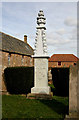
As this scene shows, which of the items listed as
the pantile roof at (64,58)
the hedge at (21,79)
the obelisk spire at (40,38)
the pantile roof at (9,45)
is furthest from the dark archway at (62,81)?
the pantile roof at (64,58)

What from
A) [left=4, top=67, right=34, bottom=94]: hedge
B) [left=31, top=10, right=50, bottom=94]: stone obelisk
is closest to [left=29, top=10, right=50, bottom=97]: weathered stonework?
[left=31, top=10, right=50, bottom=94]: stone obelisk

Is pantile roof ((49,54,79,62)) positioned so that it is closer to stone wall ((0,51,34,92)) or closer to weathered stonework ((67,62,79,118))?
stone wall ((0,51,34,92))

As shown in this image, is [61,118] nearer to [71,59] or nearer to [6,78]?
[6,78]

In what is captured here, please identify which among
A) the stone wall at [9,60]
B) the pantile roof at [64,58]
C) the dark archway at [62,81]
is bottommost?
the dark archway at [62,81]

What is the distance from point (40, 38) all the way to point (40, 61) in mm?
1701

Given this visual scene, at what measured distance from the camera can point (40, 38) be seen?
34.6 feet

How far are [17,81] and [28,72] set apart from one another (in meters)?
1.26

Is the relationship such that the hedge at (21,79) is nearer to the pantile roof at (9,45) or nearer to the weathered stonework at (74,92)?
the pantile roof at (9,45)

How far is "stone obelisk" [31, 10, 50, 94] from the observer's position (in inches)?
401

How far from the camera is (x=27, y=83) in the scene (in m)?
12.2

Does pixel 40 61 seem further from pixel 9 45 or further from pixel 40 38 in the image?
pixel 9 45

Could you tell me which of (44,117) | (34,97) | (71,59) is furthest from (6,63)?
(71,59)

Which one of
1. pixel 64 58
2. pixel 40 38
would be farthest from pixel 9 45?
pixel 64 58

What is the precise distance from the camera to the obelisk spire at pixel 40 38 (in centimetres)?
1035
